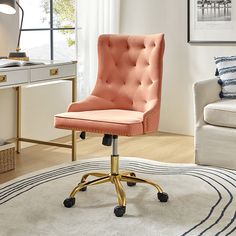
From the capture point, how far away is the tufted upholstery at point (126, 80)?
314 cm

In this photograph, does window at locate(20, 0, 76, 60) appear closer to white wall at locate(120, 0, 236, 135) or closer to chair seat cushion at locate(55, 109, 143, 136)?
white wall at locate(120, 0, 236, 135)

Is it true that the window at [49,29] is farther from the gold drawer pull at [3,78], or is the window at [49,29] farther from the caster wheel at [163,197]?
the caster wheel at [163,197]

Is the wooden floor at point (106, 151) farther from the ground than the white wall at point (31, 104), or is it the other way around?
the white wall at point (31, 104)

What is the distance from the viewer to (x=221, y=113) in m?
3.76

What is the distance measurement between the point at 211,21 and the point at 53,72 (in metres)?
1.72

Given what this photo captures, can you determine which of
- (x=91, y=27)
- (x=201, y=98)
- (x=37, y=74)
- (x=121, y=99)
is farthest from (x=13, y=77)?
(x=91, y=27)

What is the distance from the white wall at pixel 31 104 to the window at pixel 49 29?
21.9 inches

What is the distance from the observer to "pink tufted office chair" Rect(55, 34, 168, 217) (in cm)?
296

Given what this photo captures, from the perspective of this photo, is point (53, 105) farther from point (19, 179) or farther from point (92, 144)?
point (19, 179)

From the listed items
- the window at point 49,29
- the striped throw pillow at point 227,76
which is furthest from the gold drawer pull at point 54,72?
the window at point 49,29

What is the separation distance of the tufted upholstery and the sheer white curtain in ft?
5.58

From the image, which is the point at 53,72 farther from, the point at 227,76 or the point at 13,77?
the point at 227,76

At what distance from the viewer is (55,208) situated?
2.96m

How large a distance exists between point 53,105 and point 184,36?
54.2 inches
